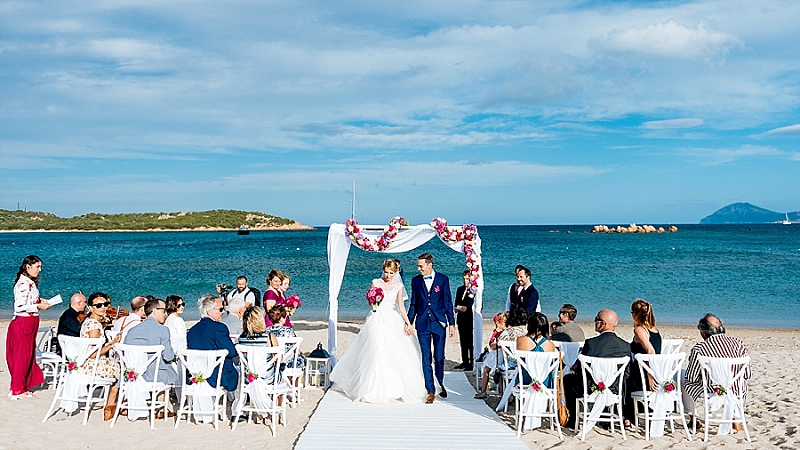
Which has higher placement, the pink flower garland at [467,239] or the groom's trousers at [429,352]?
the pink flower garland at [467,239]

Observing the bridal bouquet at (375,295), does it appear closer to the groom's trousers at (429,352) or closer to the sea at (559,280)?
the groom's trousers at (429,352)

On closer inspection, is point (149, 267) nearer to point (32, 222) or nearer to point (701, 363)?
point (701, 363)

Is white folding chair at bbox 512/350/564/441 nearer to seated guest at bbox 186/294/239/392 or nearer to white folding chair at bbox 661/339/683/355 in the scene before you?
white folding chair at bbox 661/339/683/355

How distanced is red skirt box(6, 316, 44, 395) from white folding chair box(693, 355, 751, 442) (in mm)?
7223

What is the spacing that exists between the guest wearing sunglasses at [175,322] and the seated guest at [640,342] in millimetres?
4624

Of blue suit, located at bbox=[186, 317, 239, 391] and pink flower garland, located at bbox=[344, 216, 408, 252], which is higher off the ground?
pink flower garland, located at bbox=[344, 216, 408, 252]

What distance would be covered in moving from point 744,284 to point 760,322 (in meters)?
9.98

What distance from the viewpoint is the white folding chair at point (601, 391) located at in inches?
230

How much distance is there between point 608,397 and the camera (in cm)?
591

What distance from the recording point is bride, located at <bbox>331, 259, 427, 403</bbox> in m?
7.23

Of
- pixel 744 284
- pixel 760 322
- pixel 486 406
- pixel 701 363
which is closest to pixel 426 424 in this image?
pixel 486 406

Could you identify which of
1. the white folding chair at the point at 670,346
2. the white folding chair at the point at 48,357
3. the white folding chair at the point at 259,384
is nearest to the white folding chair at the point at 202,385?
the white folding chair at the point at 259,384

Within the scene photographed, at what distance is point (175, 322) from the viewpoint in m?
7.00

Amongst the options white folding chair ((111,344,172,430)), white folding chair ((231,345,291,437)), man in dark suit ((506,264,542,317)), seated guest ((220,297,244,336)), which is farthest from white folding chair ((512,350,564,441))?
seated guest ((220,297,244,336))
